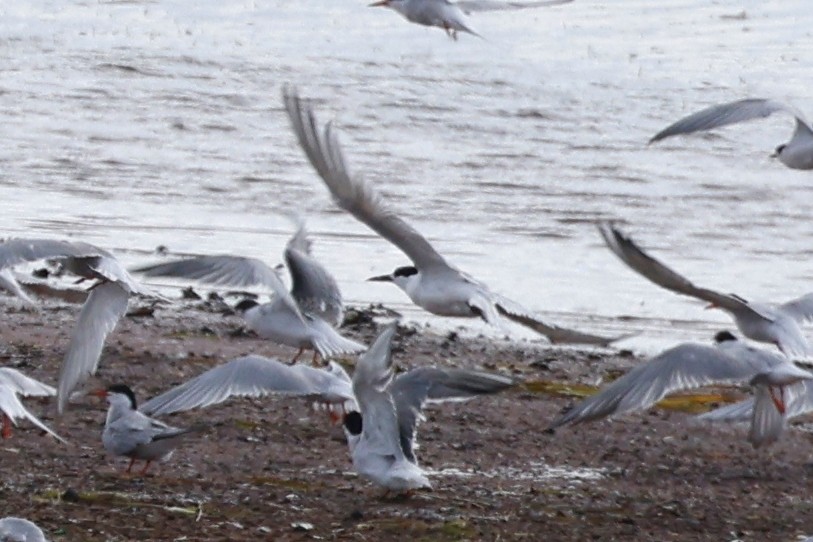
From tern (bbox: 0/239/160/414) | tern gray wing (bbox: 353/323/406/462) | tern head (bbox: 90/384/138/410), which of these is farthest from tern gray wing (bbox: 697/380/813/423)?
tern (bbox: 0/239/160/414)

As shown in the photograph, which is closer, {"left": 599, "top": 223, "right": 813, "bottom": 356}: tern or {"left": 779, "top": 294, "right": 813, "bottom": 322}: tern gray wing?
{"left": 599, "top": 223, "right": 813, "bottom": 356}: tern

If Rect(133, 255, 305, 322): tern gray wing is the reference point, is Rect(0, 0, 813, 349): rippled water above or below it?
below

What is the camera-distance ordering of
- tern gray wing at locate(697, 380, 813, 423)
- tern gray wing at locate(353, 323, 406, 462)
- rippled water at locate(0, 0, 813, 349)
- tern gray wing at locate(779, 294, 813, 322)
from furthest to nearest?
rippled water at locate(0, 0, 813, 349) → tern gray wing at locate(779, 294, 813, 322) → tern gray wing at locate(697, 380, 813, 423) → tern gray wing at locate(353, 323, 406, 462)

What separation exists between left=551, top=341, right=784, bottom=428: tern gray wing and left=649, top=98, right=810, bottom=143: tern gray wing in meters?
3.17

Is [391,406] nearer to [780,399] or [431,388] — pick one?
[431,388]

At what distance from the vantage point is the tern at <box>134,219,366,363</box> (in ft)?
30.3

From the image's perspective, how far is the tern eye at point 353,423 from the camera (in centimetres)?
801

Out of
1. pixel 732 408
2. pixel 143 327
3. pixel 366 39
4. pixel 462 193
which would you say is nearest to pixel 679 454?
pixel 732 408

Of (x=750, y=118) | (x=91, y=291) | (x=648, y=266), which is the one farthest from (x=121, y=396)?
(x=750, y=118)

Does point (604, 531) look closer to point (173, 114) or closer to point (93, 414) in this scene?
point (93, 414)

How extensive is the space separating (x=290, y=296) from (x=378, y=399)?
1.87 meters

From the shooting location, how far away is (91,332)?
30.7 feet

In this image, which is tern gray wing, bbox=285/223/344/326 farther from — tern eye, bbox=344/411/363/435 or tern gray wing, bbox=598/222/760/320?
tern gray wing, bbox=598/222/760/320

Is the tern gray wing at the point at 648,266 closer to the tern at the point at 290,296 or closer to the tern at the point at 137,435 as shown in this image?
the tern at the point at 290,296
